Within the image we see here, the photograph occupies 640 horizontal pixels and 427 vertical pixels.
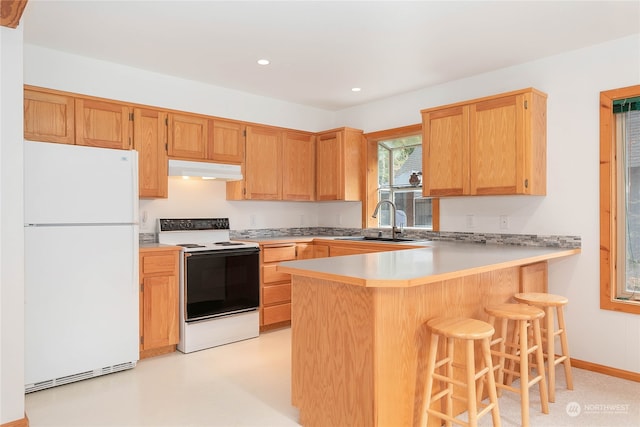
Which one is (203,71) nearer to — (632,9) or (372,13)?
(372,13)

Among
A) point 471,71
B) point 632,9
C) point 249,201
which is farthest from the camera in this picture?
point 249,201

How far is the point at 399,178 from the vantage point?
4910 mm

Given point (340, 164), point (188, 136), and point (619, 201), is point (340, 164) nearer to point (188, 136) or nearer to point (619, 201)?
point (188, 136)

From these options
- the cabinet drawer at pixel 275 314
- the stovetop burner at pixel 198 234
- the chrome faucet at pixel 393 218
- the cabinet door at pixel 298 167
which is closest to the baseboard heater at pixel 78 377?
the stovetop burner at pixel 198 234

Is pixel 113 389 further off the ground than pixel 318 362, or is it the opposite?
pixel 318 362

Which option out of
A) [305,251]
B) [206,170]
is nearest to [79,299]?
[206,170]

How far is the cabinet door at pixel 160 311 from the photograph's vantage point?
11.4ft

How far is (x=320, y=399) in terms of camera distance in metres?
2.27

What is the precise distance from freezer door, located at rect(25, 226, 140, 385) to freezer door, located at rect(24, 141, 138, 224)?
0.30 feet

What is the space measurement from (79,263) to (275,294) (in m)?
1.90

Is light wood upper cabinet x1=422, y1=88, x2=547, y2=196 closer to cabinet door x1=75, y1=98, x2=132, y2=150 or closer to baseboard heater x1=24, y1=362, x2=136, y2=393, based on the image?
cabinet door x1=75, y1=98, x2=132, y2=150

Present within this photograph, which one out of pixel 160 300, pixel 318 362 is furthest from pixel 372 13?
pixel 160 300

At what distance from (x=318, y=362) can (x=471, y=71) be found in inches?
117

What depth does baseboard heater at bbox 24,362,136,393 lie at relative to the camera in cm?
281
